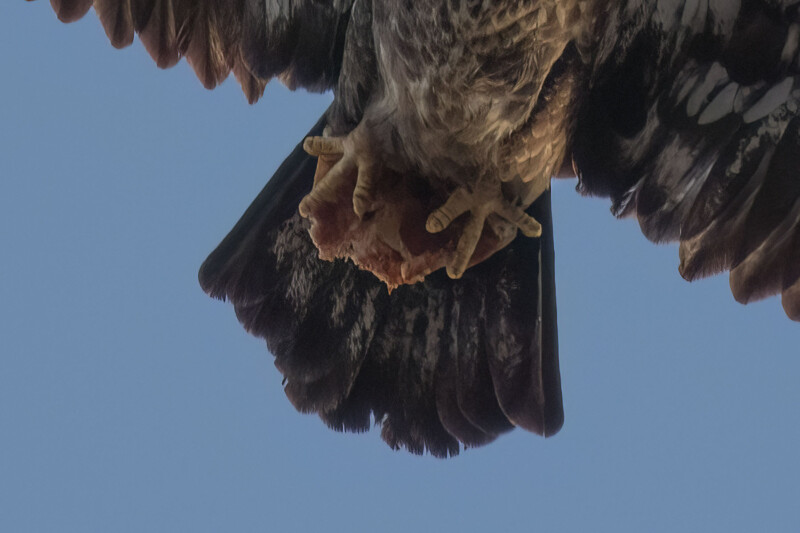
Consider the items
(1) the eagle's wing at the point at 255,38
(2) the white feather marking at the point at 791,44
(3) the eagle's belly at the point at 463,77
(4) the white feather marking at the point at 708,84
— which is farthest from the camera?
(1) the eagle's wing at the point at 255,38

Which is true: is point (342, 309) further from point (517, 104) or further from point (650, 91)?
point (650, 91)

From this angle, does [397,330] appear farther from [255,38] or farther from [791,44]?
[791,44]

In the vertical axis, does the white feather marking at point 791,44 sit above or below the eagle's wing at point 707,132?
above

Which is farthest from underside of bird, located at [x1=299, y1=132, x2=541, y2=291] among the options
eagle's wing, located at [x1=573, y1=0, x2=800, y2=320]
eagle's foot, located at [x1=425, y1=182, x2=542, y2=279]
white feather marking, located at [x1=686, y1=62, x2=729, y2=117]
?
white feather marking, located at [x1=686, y1=62, x2=729, y2=117]

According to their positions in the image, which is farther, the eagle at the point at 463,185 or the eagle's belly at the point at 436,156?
the eagle at the point at 463,185

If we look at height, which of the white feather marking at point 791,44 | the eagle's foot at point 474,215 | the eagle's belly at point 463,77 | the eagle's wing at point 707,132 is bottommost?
the eagle's foot at point 474,215

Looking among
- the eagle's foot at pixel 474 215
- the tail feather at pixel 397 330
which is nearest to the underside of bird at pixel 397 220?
the eagle's foot at pixel 474 215

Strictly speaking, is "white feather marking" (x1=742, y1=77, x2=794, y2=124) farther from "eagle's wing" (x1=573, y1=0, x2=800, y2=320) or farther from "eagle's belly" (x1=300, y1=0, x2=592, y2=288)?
"eagle's belly" (x1=300, y1=0, x2=592, y2=288)

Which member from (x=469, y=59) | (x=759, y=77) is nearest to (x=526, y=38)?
(x=469, y=59)

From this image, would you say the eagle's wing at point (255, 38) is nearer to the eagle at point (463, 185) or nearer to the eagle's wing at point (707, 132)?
the eagle at point (463, 185)
